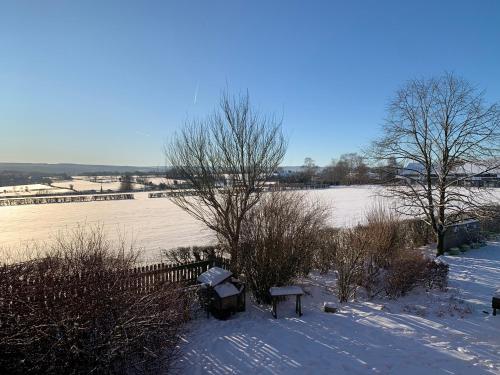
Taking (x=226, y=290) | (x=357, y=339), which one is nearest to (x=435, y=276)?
(x=357, y=339)

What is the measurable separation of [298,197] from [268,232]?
173cm

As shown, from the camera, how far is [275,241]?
28.3 ft

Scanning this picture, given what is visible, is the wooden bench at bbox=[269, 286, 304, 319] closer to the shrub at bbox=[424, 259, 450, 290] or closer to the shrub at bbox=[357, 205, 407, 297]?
the shrub at bbox=[357, 205, 407, 297]

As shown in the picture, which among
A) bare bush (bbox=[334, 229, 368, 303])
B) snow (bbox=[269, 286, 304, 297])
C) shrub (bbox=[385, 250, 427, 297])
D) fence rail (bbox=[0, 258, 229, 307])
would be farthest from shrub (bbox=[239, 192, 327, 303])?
fence rail (bbox=[0, 258, 229, 307])

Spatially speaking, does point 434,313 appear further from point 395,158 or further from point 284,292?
point 395,158

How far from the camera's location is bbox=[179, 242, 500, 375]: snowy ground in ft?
16.6

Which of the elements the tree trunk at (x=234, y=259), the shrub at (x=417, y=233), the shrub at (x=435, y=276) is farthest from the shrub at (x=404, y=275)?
the shrub at (x=417, y=233)

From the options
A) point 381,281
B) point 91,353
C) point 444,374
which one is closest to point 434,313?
point 381,281

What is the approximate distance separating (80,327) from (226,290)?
410cm

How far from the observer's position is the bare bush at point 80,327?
3654 millimetres

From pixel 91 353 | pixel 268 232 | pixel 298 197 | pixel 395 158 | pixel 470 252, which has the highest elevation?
pixel 395 158

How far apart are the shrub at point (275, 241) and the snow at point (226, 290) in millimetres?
997

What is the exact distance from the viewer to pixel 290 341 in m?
6.02

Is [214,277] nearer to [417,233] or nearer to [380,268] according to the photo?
[380,268]
